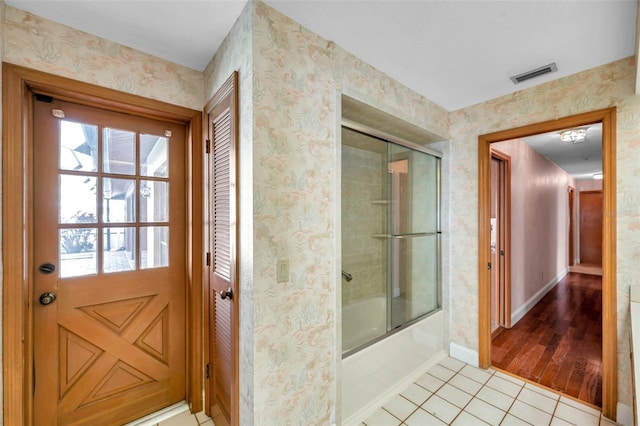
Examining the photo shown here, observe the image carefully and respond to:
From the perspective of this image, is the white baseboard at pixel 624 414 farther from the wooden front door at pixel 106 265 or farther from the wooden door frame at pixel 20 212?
the wooden door frame at pixel 20 212

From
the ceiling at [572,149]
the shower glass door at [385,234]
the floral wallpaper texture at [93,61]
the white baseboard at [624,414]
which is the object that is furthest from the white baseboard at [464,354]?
the floral wallpaper texture at [93,61]

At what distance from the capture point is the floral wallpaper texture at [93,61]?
4.38 feet

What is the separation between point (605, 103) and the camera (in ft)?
6.20

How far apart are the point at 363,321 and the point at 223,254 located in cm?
140

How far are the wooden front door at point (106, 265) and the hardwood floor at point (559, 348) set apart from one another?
2.91 meters

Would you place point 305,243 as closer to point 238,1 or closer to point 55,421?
point 238,1

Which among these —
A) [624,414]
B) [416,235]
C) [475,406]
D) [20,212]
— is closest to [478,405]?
[475,406]

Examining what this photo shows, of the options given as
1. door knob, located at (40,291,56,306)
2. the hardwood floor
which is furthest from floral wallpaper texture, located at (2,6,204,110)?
the hardwood floor

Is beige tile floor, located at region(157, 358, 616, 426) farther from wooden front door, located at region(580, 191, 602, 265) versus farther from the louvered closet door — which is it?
wooden front door, located at region(580, 191, 602, 265)

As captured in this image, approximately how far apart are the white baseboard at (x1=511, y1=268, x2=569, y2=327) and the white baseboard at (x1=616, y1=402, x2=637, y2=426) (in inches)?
62.5

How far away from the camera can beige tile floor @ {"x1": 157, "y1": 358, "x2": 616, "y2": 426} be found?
5.98 ft

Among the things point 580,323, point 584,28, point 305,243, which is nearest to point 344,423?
point 305,243

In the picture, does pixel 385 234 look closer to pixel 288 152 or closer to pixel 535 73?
pixel 288 152

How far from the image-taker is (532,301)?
4.02 meters
